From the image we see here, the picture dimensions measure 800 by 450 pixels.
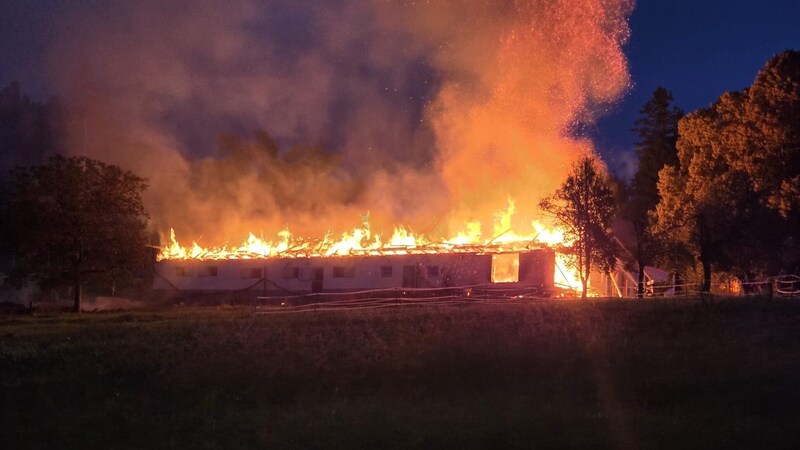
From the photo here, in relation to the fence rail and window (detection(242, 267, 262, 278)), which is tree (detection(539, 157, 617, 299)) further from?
window (detection(242, 267, 262, 278))

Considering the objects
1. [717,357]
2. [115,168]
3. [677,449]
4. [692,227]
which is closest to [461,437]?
[677,449]

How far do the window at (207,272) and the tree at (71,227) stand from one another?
24.9ft

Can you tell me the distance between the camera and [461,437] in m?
13.5

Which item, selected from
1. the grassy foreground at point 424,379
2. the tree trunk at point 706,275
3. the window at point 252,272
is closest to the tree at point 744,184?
the tree trunk at point 706,275

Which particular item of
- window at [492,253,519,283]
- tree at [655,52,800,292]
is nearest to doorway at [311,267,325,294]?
window at [492,253,519,283]

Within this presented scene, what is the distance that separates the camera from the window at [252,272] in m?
42.5

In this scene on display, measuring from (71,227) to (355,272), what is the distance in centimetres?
1395

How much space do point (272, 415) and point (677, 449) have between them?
796 centimetres

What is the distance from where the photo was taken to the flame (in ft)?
118

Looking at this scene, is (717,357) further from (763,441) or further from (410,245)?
(410,245)

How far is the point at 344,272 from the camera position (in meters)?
39.8

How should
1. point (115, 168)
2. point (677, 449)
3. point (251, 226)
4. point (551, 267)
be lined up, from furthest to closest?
point (251, 226)
point (115, 168)
point (551, 267)
point (677, 449)

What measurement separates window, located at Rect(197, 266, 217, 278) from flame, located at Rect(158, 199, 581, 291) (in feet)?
1.97

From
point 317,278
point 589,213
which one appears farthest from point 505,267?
point 317,278
